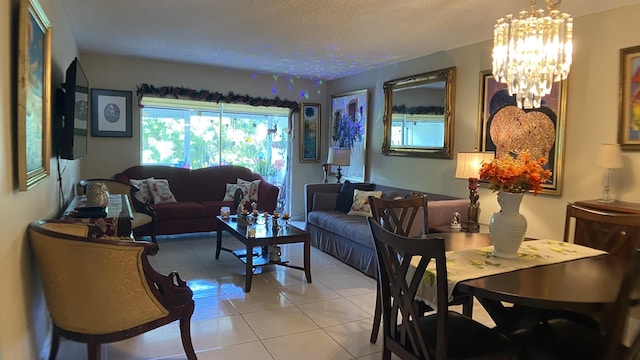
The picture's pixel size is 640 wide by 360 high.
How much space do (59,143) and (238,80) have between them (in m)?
3.67

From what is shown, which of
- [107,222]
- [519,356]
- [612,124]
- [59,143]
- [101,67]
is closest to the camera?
[519,356]

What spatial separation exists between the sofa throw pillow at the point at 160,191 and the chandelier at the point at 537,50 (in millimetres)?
4436

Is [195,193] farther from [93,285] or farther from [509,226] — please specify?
[509,226]

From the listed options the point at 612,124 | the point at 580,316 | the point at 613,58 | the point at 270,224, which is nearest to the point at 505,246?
the point at 580,316

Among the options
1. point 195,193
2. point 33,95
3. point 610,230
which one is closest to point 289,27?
point 33,95

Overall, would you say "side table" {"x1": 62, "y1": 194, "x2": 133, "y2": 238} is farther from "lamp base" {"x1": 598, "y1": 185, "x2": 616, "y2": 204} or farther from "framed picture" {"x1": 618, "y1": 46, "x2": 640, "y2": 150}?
"framed picture" {"x1": 618, "y1": 46, "x2": 640, "y2": 150}

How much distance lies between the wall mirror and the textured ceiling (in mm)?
329

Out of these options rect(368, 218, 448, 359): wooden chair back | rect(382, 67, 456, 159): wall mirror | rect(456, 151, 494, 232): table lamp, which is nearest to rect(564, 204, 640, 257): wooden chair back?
rect(456, 151, 494, 232): table lamp

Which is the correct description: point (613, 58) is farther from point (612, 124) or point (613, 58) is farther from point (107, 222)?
point (107, 222)

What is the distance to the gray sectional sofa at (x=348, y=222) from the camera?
13.4ft

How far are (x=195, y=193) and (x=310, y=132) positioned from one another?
2.22 m

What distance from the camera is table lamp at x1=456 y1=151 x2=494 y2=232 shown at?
3.91 metres

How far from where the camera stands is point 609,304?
1508 millimetres

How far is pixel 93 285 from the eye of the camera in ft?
6.63
